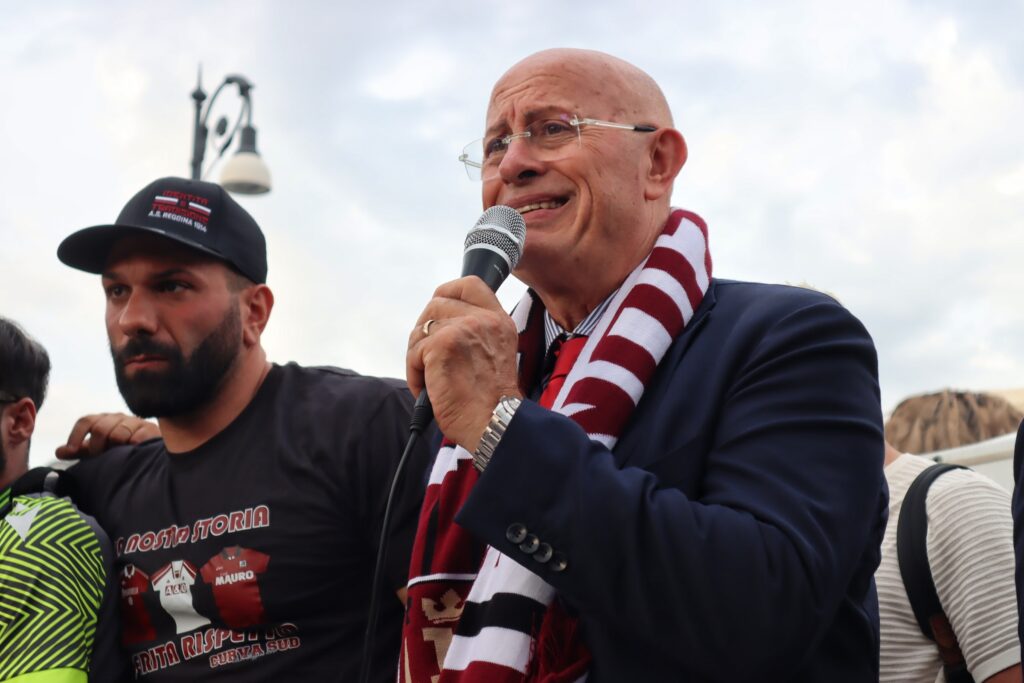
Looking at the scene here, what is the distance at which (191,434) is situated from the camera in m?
3.45

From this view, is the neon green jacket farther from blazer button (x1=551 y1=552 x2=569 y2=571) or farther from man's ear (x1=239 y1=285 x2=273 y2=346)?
blazer button (x1=551 y1=552 x2=569 y2=571)

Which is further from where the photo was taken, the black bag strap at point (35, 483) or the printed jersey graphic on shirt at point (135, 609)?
the black bag strap at point (35, 483)

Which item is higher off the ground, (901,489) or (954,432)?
(954,432)

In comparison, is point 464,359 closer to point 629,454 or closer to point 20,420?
point 629,454

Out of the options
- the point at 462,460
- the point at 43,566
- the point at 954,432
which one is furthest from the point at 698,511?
the point at 954,432

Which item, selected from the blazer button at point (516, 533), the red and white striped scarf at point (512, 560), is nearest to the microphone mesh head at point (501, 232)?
the red and white striped scarf at point (512, 560)

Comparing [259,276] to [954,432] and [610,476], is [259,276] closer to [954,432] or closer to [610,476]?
[610,476]

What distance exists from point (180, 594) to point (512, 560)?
139 centimetres

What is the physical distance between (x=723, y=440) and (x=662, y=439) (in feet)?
0.39

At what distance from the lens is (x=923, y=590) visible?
9.70 ft

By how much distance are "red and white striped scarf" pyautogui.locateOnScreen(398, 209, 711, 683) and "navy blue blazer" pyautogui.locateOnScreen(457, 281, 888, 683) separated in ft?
0.21

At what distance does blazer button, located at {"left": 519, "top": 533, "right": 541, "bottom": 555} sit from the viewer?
1.82 meters

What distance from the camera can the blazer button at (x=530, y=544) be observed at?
5.96 ft

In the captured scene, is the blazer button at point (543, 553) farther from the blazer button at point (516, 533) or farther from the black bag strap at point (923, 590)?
the black bag strap at point (923, 590)
